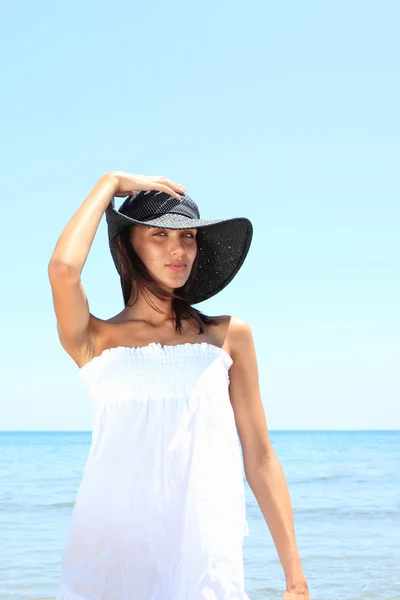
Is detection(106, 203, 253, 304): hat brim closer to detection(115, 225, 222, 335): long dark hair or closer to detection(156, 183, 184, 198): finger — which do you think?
detection(115, 225, 222, 335): long dark hair

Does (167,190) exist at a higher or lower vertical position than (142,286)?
higher

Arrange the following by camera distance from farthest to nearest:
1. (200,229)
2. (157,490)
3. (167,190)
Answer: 1. (200,229)
2. (167,190)
3. (157,490)

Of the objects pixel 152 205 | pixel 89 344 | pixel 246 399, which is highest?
pixel 152 205

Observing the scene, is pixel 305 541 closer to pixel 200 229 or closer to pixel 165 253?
pixel 200 229

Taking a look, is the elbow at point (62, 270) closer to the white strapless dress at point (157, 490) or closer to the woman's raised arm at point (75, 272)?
the woman's raised arm at point (75, 272)

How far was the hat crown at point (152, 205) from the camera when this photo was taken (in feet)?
10.1

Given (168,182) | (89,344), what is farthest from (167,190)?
(89,344)

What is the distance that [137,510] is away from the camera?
272 centimetres

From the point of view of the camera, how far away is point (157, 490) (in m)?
2.74

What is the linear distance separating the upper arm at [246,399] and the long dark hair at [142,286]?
0.38 feet

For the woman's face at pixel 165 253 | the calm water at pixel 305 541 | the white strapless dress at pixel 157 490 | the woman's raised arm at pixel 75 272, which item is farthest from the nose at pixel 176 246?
the calm water at pixel 305 541

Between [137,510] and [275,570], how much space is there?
20.0 ft

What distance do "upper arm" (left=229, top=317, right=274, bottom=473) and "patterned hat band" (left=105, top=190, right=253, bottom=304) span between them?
0.33 m

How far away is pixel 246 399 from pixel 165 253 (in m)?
0.56
